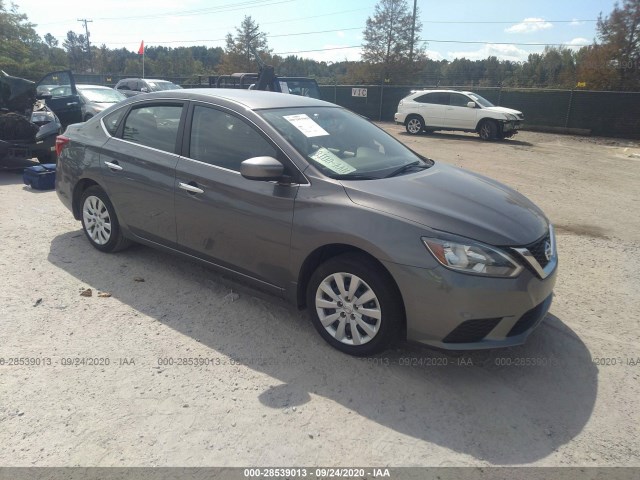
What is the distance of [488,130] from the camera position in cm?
1769

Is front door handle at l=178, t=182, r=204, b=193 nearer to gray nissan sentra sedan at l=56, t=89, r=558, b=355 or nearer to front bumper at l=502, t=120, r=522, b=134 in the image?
gray nissan sentra sedan at l=56, t=89, r=558, b=355

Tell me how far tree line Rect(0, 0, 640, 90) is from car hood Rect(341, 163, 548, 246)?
1029 inches

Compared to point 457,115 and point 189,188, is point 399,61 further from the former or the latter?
point 189,188

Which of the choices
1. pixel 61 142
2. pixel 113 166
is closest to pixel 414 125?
pixel 61 142

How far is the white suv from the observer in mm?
17406

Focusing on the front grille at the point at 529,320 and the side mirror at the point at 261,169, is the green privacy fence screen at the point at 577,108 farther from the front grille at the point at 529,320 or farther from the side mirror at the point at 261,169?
the side mirror at the point at 261,169

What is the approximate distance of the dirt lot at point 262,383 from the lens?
252 centimetres

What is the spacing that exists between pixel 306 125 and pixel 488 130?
1551cm

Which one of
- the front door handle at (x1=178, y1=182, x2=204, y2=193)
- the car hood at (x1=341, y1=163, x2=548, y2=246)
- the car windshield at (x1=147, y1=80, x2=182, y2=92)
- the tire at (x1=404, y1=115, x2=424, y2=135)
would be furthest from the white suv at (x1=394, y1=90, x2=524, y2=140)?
the front door handle at (x1=178, y1=182, x2=204, y2=193)

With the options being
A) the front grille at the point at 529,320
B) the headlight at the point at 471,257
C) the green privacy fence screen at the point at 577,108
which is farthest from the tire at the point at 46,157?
the green privacy fence screen at the point at 577,108

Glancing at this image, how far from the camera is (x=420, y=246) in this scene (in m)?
2.93

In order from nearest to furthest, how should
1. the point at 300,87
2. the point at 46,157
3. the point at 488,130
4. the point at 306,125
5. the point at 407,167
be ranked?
the point at 306,125, the point at 407,167, the point at 46,157, the point at 300,87, the point at 488,130

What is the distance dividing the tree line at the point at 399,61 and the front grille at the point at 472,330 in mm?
27000

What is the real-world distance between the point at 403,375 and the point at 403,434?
1.84ft
